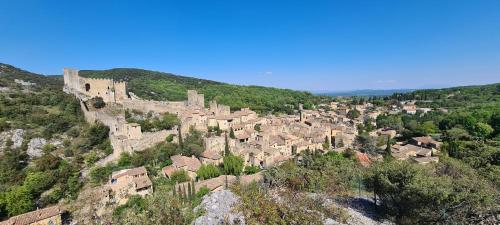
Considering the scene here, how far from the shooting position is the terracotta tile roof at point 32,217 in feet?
54.5

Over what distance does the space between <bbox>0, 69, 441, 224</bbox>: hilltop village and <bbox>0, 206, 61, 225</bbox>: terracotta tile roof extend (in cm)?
5

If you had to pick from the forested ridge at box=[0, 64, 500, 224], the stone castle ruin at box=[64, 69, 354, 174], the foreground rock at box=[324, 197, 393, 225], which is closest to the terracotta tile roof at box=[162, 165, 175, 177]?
the forested ridge at box=[0, 64, 500, 224]

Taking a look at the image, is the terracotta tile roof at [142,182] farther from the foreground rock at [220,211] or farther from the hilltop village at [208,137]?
the foreground rock at [220,211]

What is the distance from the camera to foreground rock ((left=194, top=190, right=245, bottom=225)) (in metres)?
9.28

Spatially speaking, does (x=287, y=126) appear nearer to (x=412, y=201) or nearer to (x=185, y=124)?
(x=185, y=124)

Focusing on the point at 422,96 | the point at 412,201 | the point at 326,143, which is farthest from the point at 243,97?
the point at 422,96

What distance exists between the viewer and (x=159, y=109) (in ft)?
118

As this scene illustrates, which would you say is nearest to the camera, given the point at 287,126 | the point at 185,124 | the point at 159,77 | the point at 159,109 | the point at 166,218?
the point at 166,218

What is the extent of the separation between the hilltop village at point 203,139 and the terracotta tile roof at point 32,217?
5 cm

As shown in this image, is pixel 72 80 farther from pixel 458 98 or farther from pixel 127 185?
pixel 458 98

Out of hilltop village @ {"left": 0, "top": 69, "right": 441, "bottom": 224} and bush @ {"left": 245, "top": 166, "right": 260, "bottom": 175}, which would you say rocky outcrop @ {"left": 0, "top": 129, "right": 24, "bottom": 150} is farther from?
bush @ {"left": 245, "top": 166, "right": 260, "bottom": 175}

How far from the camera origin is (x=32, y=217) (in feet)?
Result: 56.8

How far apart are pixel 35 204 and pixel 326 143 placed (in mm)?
31113

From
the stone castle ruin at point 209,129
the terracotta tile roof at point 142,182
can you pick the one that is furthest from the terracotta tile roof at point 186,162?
the terracotta tile roof at point 142,182
